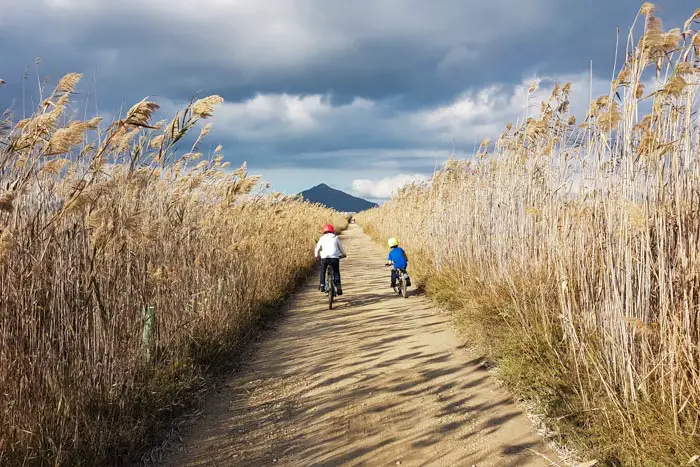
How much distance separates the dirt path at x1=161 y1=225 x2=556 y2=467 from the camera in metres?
2.88

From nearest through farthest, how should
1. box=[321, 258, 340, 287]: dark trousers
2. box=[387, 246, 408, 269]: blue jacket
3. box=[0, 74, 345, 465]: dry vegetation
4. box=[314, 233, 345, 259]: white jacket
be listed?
box=[0, 74, 345, 465]: dry vegetation, box=[321, 258, 340, 287]: dark trousers, box=[314, 233, 345, 259]: white jacket, box=[387, 246, 408, 269]: blue jacket

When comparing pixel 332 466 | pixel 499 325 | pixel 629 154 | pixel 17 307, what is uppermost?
pixel 629 154

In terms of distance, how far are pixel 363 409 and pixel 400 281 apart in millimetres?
5107

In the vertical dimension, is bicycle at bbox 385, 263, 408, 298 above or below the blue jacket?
below

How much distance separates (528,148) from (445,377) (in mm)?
3439

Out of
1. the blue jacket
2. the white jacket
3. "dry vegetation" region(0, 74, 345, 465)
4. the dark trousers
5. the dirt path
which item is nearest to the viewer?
"dry vegetation" region(0, 74, 345, 465)

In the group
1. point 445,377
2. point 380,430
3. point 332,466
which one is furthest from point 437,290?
point 332,466

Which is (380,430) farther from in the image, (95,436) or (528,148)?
(528,148)

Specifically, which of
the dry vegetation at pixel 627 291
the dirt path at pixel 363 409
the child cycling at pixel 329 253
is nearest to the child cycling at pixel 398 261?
the child cycling at pixel 329 253

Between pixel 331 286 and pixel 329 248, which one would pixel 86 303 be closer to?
pixel 331 286

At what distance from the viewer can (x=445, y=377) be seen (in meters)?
4.14

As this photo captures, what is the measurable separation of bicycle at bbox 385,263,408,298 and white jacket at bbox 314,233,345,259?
994 mm

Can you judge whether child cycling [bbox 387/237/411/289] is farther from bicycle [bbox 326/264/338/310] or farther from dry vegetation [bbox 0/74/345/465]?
dry vegetation [bbox 0/74/345/465]

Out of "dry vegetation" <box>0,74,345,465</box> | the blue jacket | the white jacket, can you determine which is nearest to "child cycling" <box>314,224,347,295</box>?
the white jacket
